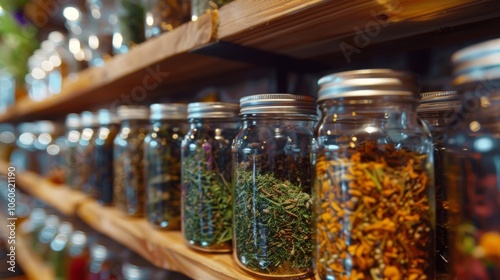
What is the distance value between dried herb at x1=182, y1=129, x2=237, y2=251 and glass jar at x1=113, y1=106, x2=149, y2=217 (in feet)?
0.86

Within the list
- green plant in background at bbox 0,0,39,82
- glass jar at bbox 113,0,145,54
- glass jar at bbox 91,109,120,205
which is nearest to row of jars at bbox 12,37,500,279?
glass jar at bbox 113,0,145,54

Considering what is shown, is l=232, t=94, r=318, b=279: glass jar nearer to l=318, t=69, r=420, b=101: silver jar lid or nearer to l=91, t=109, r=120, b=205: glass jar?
l=318, t=69, r=420, b=101: silver jar lid

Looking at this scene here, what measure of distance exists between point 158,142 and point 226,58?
245mm

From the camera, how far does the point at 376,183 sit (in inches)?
14.8

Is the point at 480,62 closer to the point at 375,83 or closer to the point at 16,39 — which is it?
the point at 375,83

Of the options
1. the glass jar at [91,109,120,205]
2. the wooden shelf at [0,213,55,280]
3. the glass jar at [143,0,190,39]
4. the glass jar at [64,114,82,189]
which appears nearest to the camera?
the glass jar at [143,0,190,39]

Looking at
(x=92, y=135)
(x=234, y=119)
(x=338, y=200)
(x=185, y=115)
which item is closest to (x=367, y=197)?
(x=338, y=200)

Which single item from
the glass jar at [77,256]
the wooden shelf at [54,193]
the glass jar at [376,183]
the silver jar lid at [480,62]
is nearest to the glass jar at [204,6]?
the glass jar at [376,183]

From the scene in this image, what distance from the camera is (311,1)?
415 mm

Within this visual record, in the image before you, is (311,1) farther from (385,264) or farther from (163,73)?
(163,73)

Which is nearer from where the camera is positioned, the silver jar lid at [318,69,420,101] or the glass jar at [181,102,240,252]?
the silver jar lid at [318,69,420,101]

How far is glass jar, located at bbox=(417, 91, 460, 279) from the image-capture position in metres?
0.44

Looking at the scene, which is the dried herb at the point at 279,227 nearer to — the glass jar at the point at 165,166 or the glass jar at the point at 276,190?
the glass jar at the point at 276,190

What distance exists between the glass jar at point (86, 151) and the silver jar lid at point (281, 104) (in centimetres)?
76
